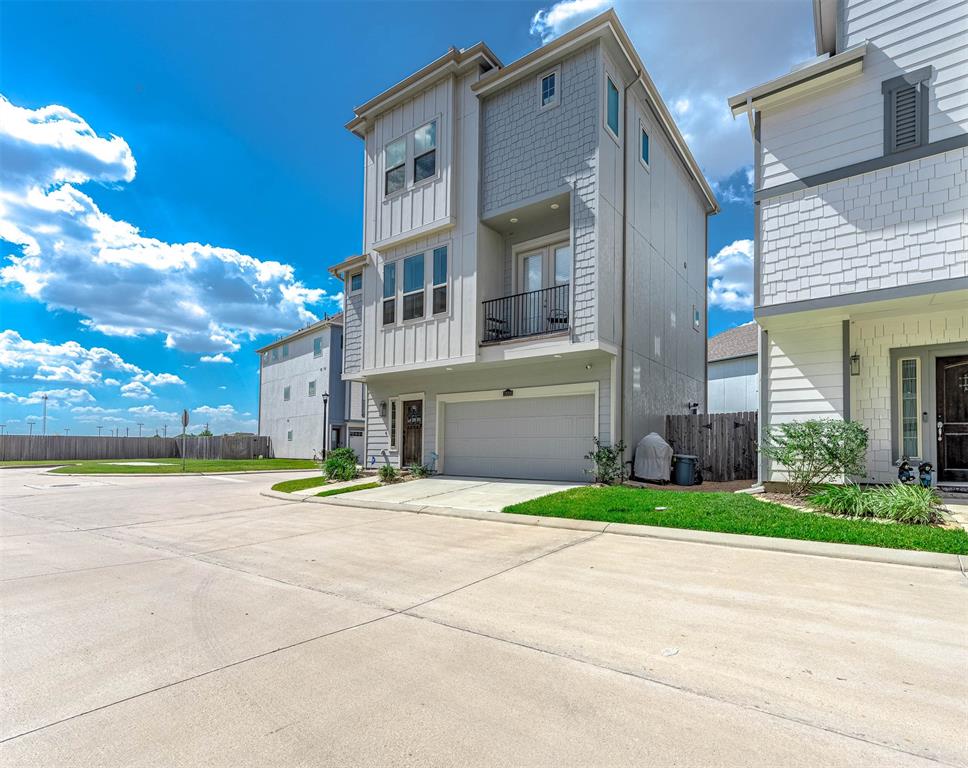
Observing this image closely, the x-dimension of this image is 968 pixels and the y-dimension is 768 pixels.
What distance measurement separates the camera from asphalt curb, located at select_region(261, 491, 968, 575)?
5.43 meters

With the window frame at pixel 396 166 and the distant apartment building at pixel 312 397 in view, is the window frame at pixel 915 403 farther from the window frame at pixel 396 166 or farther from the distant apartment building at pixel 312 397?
the distant apartment building at pixel 312 397

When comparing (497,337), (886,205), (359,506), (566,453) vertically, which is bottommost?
(359,506)

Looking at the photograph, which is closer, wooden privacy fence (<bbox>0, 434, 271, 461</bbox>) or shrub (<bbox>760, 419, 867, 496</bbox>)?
shrub (<bbox>760, 419, 867, 496</bbox>)

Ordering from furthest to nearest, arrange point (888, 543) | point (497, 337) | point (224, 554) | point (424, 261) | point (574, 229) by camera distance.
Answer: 1. point (424, 261)
2. point (497, 337)
3. point (574, 229)
4. point (224, 554)
5. point (888, 543)

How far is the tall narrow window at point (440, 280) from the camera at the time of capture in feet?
46.1

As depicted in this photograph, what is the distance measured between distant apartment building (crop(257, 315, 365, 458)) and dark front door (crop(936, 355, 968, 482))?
22.7 m

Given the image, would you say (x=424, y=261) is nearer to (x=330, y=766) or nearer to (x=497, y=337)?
(x=497, y=337)

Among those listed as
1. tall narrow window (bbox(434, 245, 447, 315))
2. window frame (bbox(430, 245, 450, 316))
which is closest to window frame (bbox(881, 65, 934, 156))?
window frame (bbox(430, 245, 450, 316))

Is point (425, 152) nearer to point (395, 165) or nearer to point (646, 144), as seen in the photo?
point (395, 165)

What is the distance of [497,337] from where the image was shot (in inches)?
525

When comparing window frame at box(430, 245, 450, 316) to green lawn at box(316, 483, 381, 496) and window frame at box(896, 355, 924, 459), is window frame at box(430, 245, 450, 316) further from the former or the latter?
window frame at box(896, 355, 924, 459)

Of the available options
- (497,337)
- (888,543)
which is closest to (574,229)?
(497,337)

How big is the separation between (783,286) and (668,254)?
6.86 meters

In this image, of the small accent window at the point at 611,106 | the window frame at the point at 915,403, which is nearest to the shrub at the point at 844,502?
the window frame at the point at 915,403
